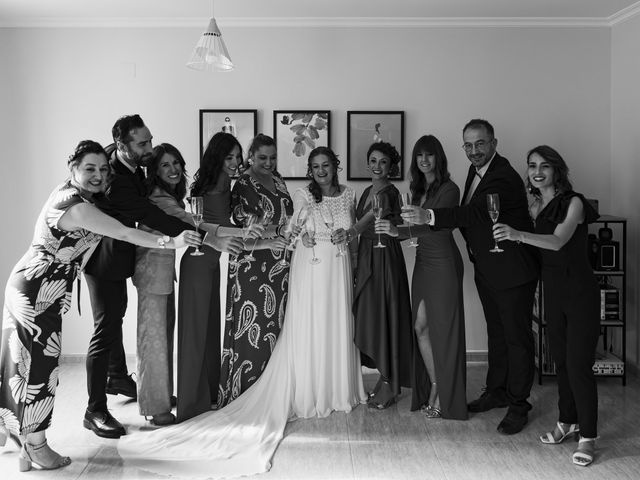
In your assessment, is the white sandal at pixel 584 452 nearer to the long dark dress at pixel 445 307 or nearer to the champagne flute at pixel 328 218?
the long dark dress at pixel 445 307

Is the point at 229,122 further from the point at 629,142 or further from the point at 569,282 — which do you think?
the point at 629,142

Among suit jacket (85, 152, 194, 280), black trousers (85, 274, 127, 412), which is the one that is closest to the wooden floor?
black trousers (85, 274, 127, 412)

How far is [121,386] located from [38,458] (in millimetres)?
1196

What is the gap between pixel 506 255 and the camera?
377cm

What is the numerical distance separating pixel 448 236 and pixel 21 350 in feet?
8.18

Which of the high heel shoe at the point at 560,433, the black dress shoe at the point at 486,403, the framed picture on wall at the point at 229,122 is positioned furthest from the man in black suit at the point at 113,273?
the high heel shoe at the point at 560,433

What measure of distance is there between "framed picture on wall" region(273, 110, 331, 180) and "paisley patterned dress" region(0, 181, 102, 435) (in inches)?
90.8

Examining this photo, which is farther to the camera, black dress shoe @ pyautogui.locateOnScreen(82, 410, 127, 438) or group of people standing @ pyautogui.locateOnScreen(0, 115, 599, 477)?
black dress shoe @ pyautogui.locateOnScreen(82, 410, 127, 438)

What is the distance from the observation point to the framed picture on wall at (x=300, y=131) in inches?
205

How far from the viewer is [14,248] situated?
532 cm

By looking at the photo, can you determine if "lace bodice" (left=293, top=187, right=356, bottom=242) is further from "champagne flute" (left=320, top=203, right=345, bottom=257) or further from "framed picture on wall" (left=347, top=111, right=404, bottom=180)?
"framed picture on wall" (left=347, top=111, right=404, bottom=180)

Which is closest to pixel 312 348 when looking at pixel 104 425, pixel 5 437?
pixel 104 425

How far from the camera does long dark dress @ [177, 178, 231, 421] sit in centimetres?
393

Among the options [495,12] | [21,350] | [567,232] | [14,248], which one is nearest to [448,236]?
[567,232]
